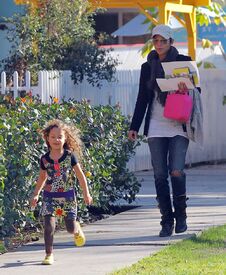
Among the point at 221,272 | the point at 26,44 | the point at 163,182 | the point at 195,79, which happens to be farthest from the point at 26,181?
the point at 26,44

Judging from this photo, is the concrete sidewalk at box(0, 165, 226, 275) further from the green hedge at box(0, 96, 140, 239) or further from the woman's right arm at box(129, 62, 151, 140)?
the woman's right arm at box(129, 62, 151, 140)

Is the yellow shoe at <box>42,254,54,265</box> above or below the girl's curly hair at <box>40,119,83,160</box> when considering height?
below

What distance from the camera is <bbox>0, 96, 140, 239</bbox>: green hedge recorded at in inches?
349

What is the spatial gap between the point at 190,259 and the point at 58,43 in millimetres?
7207

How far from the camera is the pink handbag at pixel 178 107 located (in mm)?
8836

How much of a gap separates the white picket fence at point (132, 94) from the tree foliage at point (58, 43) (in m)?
0.24

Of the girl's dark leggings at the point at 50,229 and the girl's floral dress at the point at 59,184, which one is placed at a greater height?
the girl's floral dress at the point at 59,184

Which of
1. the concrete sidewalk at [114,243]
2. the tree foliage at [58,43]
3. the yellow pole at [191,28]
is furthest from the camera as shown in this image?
the yellow pole at [191,28]

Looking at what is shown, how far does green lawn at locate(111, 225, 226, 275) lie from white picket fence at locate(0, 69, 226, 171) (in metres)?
4.68

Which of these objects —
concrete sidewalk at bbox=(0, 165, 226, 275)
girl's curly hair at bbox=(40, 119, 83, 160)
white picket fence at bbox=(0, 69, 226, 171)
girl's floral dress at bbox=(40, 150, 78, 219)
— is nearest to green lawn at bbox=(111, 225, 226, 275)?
concrete sidewalk at bbox=(0, 165, 226, 275)

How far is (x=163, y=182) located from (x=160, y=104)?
2.43 feet

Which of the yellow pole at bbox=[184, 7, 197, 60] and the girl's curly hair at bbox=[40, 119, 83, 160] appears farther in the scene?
the yellow pole at bbox=[184, 7, 197, 60]

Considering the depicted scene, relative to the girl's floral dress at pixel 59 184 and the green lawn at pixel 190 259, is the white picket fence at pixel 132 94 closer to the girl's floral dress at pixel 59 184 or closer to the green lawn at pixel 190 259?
the green lawn at pixel 190 259

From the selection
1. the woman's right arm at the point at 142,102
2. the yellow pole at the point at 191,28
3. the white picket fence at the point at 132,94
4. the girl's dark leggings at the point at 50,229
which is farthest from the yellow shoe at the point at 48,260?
the yellow pole at the point at 191,28
